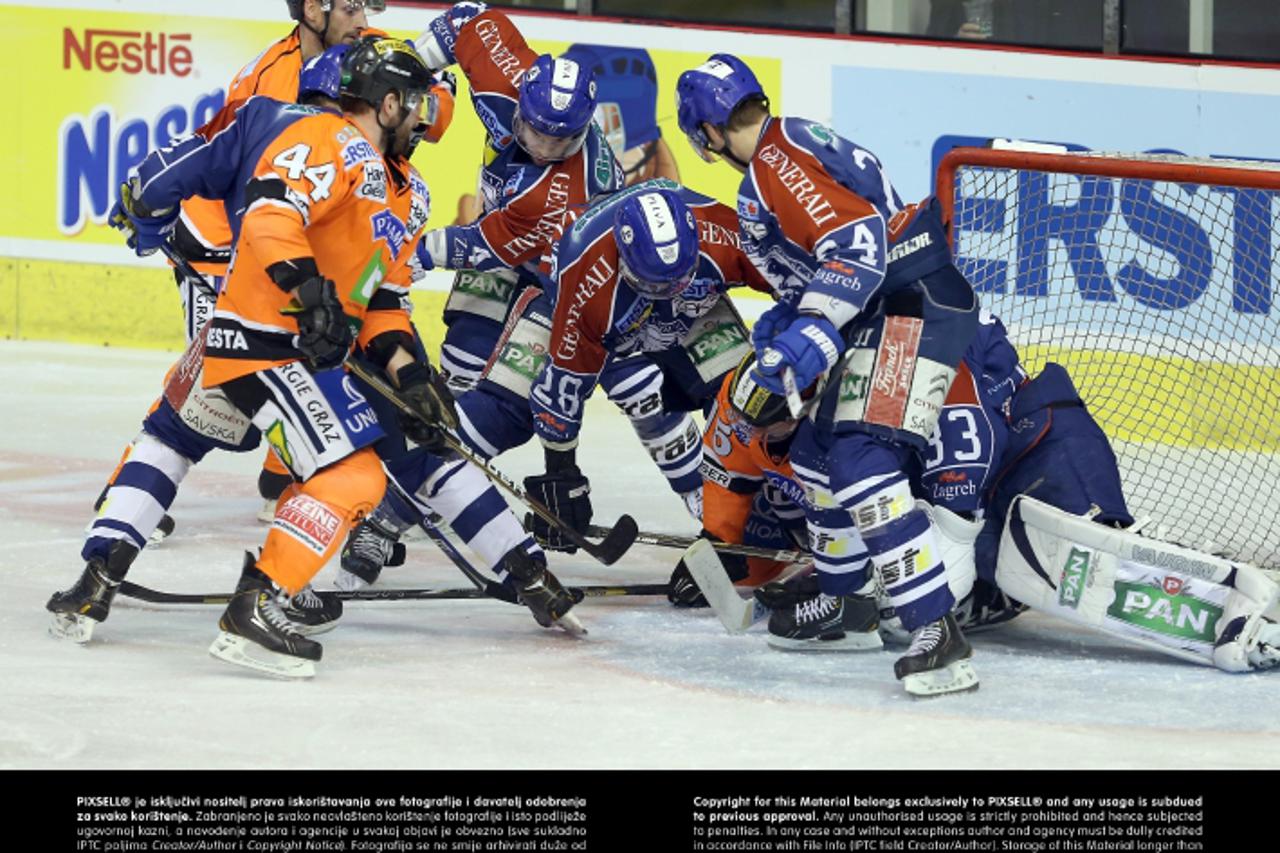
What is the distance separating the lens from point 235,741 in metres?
3.66

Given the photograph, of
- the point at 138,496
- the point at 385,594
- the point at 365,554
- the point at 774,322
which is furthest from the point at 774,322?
the point at 138,496

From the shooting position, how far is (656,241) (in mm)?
4723

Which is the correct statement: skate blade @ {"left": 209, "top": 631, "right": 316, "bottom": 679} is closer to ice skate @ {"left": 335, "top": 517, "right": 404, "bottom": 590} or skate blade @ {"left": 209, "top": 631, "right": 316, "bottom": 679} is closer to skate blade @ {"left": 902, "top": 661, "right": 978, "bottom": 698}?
ice skate @ {"left": 335, "top": 517, "right": 404, "bottom": 590}

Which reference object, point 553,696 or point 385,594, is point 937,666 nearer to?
point 553,696

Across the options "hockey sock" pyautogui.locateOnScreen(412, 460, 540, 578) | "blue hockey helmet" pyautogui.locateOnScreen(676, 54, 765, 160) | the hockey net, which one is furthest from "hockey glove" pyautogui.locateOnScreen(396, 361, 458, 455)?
the hockey net

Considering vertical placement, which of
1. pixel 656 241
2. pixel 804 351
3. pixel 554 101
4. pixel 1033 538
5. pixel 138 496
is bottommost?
pixel 1033 538

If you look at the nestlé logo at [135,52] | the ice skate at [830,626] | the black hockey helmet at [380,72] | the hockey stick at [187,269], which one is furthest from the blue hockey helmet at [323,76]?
the nestlé logo at [135,52]

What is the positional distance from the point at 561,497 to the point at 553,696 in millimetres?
1233

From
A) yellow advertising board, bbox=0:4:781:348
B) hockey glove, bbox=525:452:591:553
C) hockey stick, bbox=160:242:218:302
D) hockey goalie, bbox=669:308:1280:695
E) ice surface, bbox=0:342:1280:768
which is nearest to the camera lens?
ice surface, bbox=0:342:1280:768

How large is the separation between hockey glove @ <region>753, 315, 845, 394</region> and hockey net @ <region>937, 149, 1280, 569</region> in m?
1.73

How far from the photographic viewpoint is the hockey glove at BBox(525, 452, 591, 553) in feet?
17.3

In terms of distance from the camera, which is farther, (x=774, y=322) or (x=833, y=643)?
(x=833, y=643)

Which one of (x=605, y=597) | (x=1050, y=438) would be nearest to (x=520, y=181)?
(x=605, y=597)
